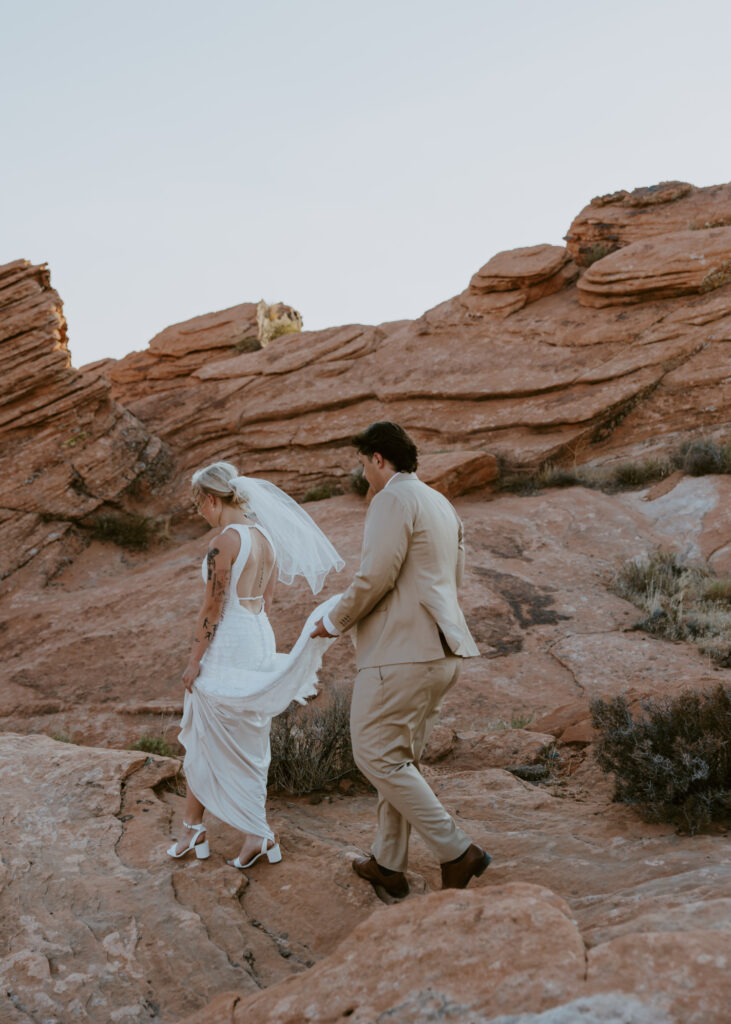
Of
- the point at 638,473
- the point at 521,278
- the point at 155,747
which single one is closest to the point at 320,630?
the point at 155,747

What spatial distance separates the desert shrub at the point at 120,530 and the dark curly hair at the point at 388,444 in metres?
12.4

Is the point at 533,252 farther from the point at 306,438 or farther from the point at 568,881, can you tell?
the point at 568,881

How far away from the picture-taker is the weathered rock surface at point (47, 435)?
47.9 feet

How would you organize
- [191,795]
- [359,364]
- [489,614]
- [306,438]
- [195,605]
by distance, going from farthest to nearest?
[359,364] < [306,438] < [195,605] < [489,614] < [191,795]

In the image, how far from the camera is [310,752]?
5.13 meters

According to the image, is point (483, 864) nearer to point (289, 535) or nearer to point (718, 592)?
point (289, 535)

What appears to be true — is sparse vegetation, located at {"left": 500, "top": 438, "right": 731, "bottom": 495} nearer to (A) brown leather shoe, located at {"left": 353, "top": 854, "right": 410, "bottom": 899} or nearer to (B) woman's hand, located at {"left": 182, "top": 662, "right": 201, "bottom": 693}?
(B) woman's hand, located at {"left": 182, "top": 662, "right": 201, "bottom": 693}

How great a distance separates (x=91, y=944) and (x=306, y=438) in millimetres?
13618

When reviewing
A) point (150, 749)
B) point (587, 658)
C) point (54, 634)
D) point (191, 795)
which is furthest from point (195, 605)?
point (191, 795)

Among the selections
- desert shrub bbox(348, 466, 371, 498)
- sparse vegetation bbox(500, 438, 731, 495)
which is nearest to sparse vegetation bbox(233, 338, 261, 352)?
desert shrub bbox(348, 466, 371, 498)

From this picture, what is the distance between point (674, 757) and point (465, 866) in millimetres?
1284

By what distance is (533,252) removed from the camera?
18172mm

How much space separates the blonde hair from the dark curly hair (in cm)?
92

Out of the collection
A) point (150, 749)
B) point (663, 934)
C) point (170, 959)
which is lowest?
point (150, 749)
